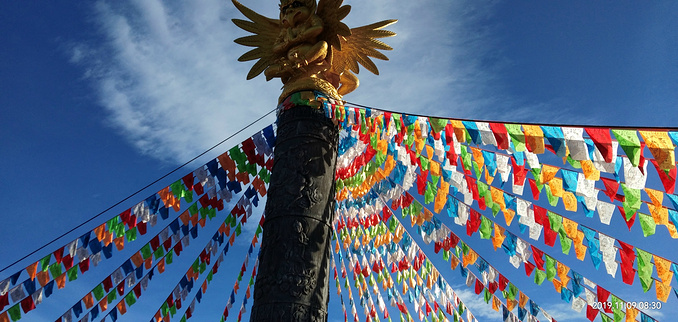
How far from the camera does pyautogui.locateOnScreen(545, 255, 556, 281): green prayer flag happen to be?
672cm

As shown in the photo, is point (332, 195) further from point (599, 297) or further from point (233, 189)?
point (599, 297)

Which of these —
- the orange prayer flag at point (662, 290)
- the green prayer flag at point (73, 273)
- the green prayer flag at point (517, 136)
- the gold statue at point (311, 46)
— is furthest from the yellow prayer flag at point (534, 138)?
the green prayer flag at point (73, 273)

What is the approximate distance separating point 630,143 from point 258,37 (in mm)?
5411

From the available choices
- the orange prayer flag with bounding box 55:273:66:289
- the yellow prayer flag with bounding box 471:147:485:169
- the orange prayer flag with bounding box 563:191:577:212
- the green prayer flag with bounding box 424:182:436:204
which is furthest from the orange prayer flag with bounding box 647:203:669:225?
the orange prayer flag with bounding box 55:273:66:289

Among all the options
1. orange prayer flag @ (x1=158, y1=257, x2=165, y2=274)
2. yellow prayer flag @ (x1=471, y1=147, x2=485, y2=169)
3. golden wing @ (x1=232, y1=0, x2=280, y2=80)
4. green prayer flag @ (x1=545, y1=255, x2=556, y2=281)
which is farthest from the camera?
orange prayer flag @ (x1=158, y1=257, x2=165, y2=274)

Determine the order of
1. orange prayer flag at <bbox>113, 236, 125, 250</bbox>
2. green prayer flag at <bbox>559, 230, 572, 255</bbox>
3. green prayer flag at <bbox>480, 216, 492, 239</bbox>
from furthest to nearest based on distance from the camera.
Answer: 1. orange prayer flag at <bbox>113, 236, 125, 250</bbox>
2. green prayer flag at <bbox>480, 216, 492, 239</bbox>
3. green prayer flag at <bbox>559, 230, 572, 255</bbox>

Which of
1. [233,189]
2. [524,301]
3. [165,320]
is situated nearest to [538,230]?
[524,301]

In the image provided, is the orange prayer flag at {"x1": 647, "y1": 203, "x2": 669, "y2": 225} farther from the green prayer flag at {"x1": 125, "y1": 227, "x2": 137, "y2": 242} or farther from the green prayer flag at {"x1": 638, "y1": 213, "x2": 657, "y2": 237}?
the green prayer flag at {"x1": 125, "y1": 227, "x2": 137, "y2": 242}

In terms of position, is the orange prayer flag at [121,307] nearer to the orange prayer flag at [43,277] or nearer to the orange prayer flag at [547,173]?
the orange prayer flag at [43,277]

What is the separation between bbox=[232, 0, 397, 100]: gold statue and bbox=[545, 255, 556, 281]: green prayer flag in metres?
3.69

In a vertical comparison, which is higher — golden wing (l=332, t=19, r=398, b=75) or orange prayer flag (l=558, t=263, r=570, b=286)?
golden wing (l=332, t=19, r=398, b=75)

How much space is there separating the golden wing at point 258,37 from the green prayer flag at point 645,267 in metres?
5.61

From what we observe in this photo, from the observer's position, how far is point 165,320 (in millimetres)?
8180

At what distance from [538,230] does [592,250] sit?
673 millimetres
